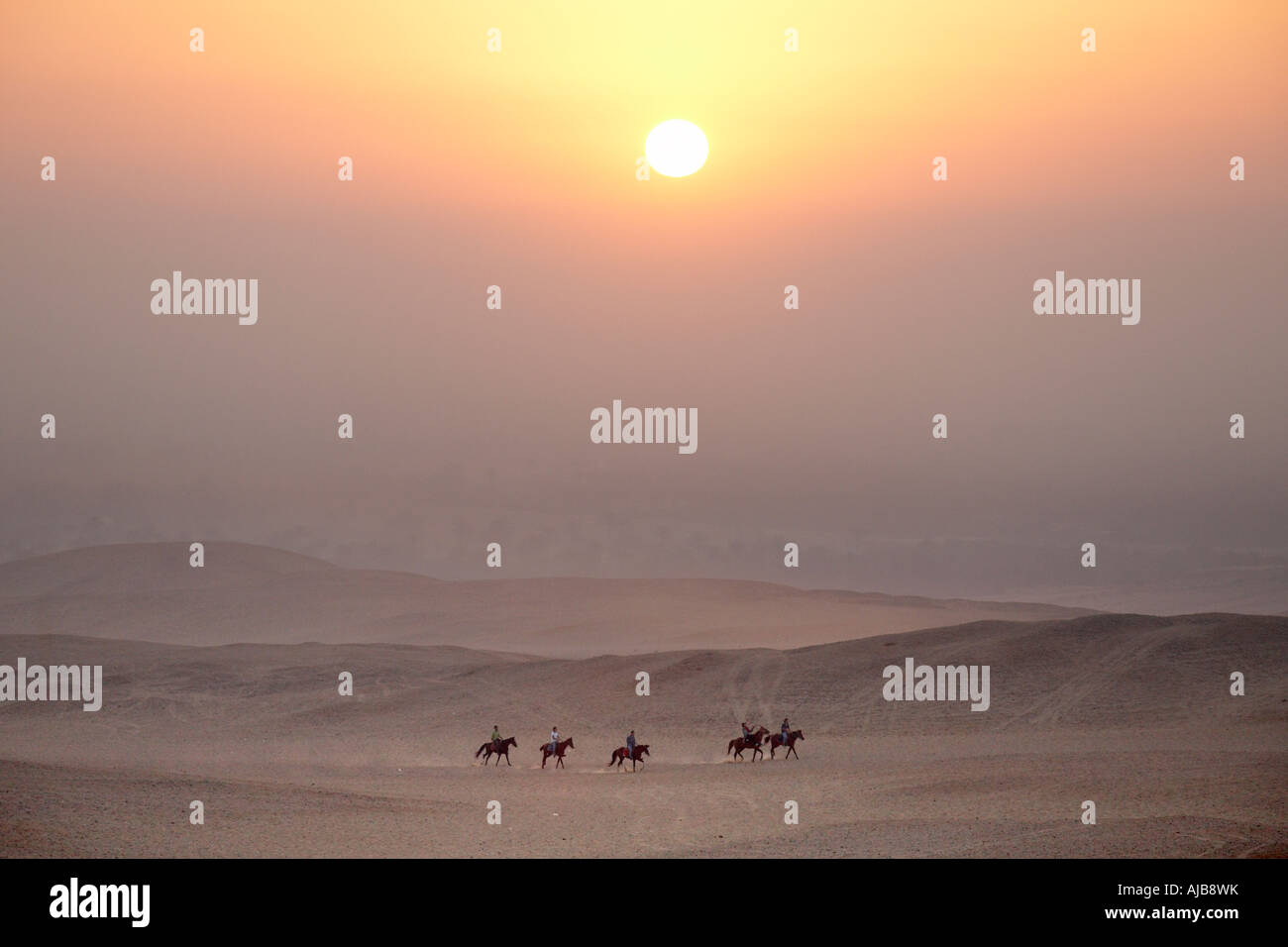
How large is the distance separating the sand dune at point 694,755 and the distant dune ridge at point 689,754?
0.12 metres

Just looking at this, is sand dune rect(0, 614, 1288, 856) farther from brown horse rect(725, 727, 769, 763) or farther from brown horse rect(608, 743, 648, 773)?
brown horse rect(725, 727, 769, 763)

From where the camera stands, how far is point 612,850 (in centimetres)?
2144

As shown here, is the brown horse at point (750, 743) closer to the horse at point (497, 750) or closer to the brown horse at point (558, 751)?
the brown horse at point (558, 751)

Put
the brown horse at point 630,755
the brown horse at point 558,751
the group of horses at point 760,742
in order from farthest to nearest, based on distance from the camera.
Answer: the brown horse at point 558,751 < the group of horses at point 760,742 < the brown horse at point 630,755

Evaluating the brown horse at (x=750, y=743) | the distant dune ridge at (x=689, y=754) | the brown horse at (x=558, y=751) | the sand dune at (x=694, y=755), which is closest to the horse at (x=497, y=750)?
the sand dune at (x=694, y=755)

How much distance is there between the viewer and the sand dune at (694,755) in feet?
71.9

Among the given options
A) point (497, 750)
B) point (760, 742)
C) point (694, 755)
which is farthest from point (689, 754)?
point (497, 750)

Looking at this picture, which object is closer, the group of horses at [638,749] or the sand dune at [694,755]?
the sand dune at [694,755]

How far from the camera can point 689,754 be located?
38.7m
